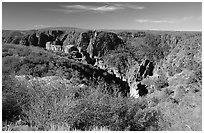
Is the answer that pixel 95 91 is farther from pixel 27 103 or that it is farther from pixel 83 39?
pixel 83 39

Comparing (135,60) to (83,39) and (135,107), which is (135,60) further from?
(135,107)

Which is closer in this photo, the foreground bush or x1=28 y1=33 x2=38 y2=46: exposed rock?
the foreground bush

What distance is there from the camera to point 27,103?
659 cm

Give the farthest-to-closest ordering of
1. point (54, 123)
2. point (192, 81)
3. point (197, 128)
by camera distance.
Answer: point (192, 81) < point (197, 128) < point (54, 123)

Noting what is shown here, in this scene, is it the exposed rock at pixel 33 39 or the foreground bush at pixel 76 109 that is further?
the exposed rock at pixel 33 39

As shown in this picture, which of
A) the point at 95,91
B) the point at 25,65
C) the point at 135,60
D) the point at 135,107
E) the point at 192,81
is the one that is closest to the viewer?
the point at 95,91

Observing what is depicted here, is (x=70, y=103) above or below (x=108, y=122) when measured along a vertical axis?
above

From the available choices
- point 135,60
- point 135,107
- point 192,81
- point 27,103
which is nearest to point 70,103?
point 27,103

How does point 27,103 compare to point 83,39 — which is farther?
point 83,39

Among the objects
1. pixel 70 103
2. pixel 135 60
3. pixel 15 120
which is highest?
pixel 70 103

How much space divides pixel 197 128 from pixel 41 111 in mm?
3089

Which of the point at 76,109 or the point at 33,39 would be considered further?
the point at 33,39

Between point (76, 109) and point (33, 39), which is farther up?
point (33, 39)

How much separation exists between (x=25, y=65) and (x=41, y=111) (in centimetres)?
746
